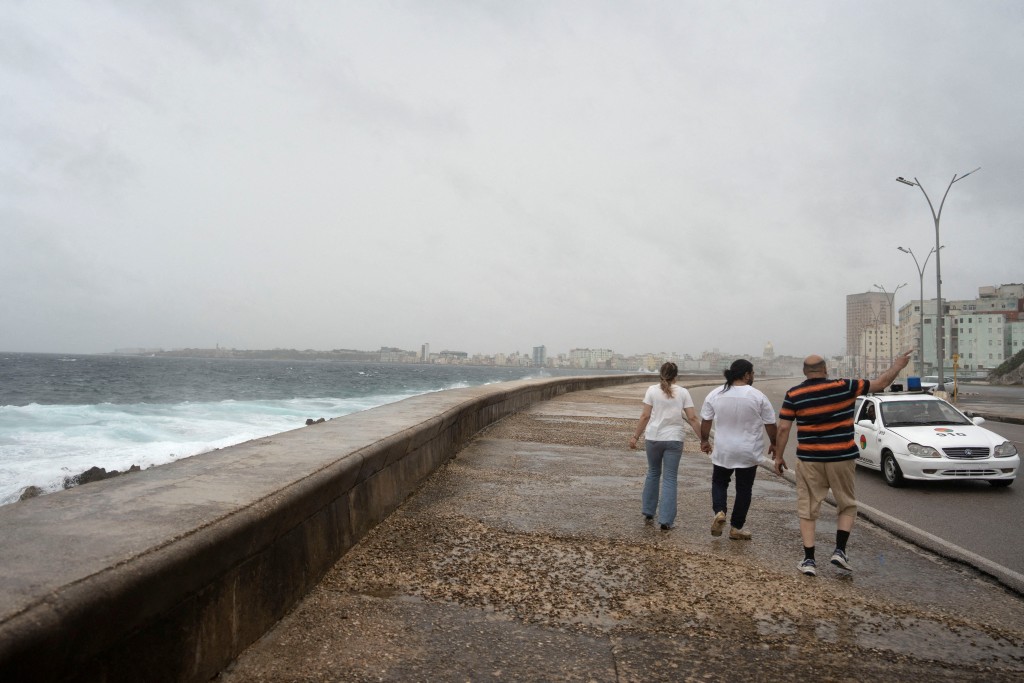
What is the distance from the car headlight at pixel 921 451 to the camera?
9.91 meters

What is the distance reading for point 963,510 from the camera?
8.52 meters

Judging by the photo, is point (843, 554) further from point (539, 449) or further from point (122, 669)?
point (539, 449)

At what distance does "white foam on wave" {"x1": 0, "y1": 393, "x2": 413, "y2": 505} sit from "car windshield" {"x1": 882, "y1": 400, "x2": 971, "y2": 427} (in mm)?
11390

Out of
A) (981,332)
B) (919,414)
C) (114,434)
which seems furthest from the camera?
(981,332)

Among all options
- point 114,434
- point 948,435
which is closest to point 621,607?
point 948,435

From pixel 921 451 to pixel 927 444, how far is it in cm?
12

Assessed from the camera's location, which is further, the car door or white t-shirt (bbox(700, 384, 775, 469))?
the car door

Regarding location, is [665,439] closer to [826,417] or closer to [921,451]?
[826,417]

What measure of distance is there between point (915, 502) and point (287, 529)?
8064mm

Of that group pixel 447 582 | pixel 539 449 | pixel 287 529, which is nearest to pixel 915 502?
pixel 539 449

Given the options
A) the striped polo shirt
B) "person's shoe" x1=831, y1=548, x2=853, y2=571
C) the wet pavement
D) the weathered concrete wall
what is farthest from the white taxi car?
the weathered concrete wall

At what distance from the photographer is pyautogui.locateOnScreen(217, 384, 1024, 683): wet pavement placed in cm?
366

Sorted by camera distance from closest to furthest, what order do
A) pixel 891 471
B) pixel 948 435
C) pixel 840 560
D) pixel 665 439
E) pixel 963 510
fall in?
1. pixel 840 560
2. pixel 665 439
3. pixel 963 510
4. pixel 948 435
5. pixel 891 471

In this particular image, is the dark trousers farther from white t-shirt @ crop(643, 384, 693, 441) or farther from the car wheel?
the car wheel
